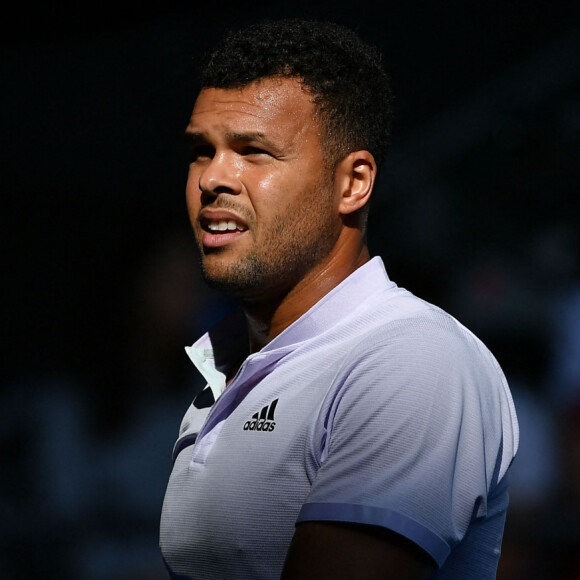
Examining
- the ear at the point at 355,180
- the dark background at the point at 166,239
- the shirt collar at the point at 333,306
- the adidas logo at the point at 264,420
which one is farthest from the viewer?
the dark background at the point at 166,239

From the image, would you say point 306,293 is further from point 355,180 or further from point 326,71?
point 326,71

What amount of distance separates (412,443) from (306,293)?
1.59 feet

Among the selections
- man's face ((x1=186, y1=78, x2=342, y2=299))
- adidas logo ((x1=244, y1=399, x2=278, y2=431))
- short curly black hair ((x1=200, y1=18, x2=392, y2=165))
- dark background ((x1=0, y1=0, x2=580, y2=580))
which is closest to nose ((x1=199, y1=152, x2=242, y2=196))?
man's face ((x1=186, y1=78, x2=342, y2=299))

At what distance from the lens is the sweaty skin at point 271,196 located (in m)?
1.31

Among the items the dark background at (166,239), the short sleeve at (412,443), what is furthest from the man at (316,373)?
the dark background at (166,239)

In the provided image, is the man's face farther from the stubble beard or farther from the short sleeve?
the short sleeve

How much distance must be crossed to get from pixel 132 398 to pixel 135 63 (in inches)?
47.8

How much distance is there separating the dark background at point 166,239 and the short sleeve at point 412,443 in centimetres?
155

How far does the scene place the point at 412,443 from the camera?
93 cm

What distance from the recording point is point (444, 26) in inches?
109

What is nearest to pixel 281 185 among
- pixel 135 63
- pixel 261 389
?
pixel 261 389

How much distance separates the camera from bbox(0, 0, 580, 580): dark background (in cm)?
255

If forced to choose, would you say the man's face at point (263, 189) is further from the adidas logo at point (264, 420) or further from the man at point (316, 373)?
the adidas logo at point (264, 420)

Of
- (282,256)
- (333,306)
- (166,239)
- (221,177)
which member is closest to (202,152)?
(221,177)
